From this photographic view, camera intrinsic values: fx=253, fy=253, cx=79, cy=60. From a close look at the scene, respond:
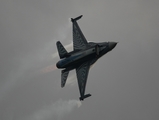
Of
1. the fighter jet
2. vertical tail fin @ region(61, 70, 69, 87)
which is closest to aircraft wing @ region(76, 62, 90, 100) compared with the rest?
the fighter jet

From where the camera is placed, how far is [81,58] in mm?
79562

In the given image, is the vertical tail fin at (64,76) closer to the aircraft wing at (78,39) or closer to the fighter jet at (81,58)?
the fighter jet at (81,58)

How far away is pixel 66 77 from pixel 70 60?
5.54 meters

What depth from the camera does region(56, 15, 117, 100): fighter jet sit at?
261 ft

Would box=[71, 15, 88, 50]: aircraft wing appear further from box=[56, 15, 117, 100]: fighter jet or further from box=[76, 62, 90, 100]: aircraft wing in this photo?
box=[76, 62, 90, 100]: aircraft wing

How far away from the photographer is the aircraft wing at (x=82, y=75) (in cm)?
7981

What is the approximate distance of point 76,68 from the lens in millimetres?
82562

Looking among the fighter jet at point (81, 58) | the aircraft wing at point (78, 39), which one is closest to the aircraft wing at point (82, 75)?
the fighter jet at point (81, 58)

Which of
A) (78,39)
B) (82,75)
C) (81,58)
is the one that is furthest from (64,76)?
(78,39)

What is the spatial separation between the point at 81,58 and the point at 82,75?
580 cm

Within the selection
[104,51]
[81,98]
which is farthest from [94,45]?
[81,98]

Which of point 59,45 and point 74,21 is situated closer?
point 59,45

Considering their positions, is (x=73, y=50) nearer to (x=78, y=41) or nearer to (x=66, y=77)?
(x=78, y=41)

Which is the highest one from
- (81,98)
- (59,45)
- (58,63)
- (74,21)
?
(74,21)
